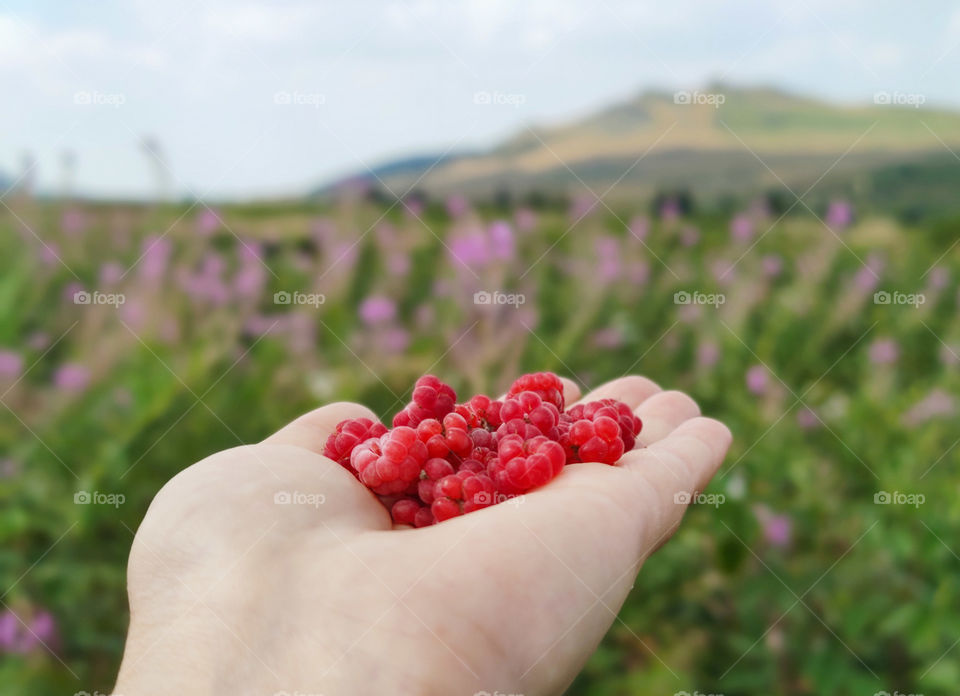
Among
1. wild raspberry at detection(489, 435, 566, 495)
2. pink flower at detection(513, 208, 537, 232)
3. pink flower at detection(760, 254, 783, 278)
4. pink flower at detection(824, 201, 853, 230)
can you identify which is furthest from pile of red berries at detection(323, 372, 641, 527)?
pink flower at detection(824, 201, 853, 230)

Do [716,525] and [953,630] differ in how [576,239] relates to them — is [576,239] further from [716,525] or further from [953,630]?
[953,630]

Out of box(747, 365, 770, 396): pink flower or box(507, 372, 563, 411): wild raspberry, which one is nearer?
box(507, 372, 563, 411): wild raspberry

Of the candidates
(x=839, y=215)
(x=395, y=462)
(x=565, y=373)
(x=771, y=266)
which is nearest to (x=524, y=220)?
(x=565, y=373)

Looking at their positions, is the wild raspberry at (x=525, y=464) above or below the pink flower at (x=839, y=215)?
below

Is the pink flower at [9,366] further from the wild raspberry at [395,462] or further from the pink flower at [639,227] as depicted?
the pink flower at [639,227]

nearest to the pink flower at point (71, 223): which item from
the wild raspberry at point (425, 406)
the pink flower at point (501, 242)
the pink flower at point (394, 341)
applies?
the pink flower at point (394, 341)

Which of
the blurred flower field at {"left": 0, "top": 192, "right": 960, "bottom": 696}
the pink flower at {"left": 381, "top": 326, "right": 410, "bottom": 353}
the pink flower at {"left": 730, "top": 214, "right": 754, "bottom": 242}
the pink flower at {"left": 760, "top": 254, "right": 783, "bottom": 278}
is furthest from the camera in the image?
the pink flower at {"left": 730, "top": 214, "right": 754, "bottom": 242}

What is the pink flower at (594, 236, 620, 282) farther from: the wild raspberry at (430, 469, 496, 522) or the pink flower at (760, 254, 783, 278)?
the wild raspberry at (430, 469, 496, 522)
